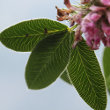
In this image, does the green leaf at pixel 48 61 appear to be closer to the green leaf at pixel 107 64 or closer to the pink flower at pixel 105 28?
the pink flower at pixel 105 28

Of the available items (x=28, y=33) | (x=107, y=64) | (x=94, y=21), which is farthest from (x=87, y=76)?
(x=94, y=21)

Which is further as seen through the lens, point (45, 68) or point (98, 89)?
point (98, 89)

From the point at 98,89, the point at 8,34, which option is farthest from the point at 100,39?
the point at 8,34

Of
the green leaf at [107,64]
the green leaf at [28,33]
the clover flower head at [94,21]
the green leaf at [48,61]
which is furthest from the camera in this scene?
the green leaf at [107,64]

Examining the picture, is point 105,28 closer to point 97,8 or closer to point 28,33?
point 97,8

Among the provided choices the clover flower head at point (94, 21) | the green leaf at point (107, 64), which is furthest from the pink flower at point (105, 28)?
the green leaf at point (107, 64)

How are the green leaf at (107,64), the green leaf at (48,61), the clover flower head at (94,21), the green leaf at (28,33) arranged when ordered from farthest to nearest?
the green leaf at (107,64) → the green leaf at (28,33) → the green leaf at (48,61) → the clover flower head at (94,21)

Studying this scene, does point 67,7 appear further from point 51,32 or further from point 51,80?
point 51,80
